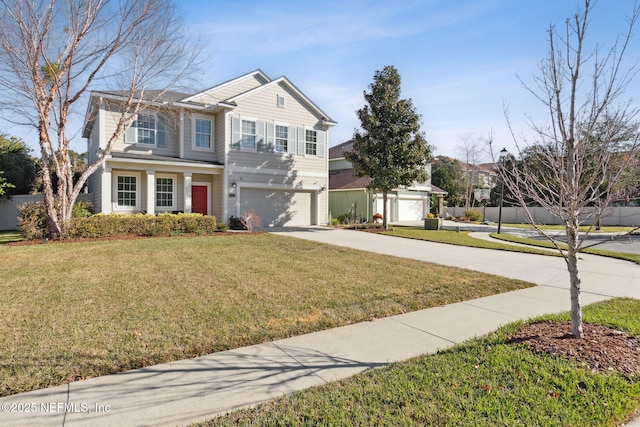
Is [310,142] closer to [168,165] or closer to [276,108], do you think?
[276,108]

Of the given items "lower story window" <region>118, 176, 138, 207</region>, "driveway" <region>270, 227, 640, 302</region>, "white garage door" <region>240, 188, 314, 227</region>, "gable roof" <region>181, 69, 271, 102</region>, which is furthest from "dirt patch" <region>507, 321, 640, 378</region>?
"gable roof" <region>181, 69, 271, 102</region>

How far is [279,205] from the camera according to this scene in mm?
20000

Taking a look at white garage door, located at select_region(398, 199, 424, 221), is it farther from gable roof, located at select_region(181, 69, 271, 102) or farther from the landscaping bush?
the landscaping bush

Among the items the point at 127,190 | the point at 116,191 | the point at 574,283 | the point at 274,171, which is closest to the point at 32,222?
the point at 116,191

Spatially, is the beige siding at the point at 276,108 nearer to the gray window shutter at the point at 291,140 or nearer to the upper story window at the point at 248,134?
the gray window shutter at the point at 291,140

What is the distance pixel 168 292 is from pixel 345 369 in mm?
3683

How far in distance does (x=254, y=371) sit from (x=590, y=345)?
11.5 ft

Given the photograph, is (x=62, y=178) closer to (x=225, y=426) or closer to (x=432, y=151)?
(x=225, y=426)

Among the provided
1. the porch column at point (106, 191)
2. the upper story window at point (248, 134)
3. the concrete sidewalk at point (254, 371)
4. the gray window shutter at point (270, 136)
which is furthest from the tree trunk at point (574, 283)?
the gray window shutter at point (270, 136)

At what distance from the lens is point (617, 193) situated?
12.6ft

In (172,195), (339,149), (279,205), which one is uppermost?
(339,149)

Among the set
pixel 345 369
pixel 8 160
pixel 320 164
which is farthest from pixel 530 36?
pixel 8 160

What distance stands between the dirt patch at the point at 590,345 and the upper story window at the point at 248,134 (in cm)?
1590

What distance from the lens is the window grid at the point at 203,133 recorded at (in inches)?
715
